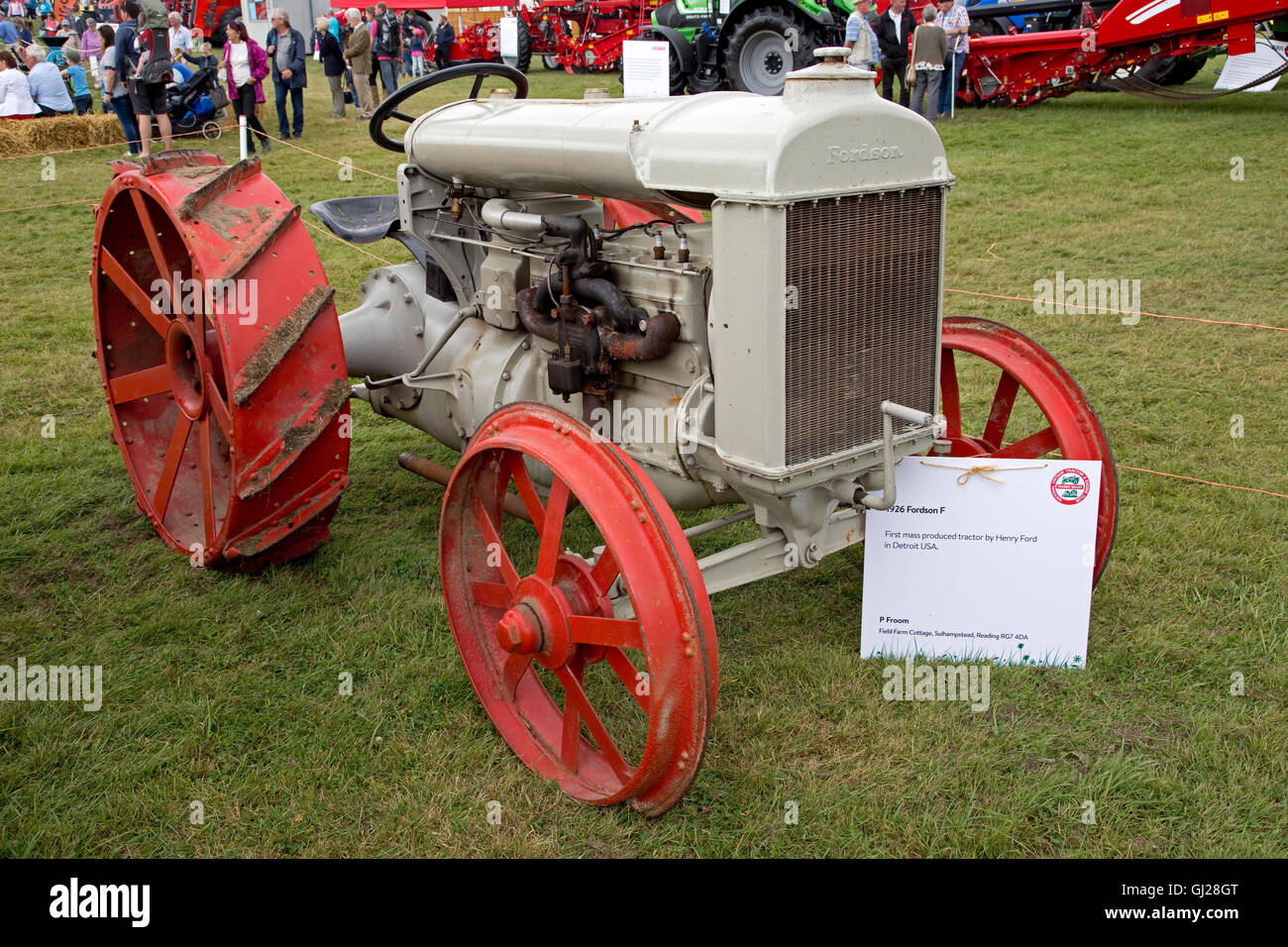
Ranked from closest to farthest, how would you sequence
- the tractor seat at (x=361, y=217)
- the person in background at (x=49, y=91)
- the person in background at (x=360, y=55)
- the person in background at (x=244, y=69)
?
the tractor seat at (x=361, y=217) → the person in background at (x=244, y=69) → the person in background at (x=49, y=91) → the person in background at (x=360, y=55)

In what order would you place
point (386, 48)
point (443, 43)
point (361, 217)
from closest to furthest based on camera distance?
point (361, 217), point (386, 48), point (443, 43)

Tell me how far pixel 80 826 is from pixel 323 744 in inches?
23.3

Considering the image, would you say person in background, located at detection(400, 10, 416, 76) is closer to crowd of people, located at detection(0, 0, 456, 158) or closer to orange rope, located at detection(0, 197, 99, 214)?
crowd of people, located at detection(0, 0, 456, 158)

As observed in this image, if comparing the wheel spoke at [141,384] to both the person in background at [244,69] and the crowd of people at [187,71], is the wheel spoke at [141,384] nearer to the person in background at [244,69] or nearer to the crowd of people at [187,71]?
the crowd of people at [187,71]

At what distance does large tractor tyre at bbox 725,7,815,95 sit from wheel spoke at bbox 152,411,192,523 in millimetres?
10663

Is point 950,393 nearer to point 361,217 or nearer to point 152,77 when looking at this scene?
point 361,217

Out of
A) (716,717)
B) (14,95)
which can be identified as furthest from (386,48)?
(716,717)

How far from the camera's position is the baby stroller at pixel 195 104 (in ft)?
42.3

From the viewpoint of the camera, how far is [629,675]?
8.80 ft

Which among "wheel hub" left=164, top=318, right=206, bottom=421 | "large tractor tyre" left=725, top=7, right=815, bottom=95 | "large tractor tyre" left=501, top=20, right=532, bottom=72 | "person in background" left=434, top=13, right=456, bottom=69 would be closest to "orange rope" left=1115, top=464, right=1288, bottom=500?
"wheel hub" left=164, top=318, right=206, bottom=421

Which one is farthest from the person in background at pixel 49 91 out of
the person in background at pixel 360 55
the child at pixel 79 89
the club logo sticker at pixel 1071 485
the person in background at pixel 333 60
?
the club logo sticker at pixel 1071 485

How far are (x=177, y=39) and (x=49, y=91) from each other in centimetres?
246

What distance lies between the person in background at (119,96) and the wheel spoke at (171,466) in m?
9.74

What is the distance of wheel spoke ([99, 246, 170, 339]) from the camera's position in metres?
3.72
